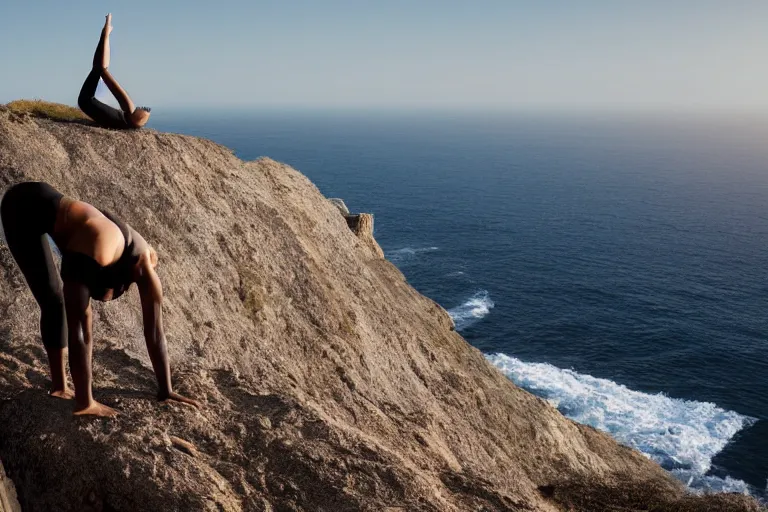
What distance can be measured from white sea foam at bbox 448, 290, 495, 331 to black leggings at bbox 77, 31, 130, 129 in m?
63.6

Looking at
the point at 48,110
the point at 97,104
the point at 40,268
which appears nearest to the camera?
the point at 40,268

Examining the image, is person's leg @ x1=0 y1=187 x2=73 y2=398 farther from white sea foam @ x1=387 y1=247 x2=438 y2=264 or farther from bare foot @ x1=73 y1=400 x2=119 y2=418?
white sea foam @ x1=387 y1=247 x2=438 y2=264

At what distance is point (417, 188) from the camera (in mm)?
179250

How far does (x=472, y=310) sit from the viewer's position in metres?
82.1

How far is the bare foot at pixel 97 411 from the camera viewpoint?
11148 millimetres

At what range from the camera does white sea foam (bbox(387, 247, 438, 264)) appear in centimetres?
10409

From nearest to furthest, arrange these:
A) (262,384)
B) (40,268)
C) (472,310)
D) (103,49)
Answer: (40,268) < (103,49) < (262,384) < (472,310)

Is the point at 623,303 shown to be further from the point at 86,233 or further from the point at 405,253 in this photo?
the point at 86,233

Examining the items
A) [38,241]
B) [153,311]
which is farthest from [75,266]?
[153,311]

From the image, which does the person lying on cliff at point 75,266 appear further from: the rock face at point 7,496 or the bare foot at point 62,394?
the rock face at point 7,496

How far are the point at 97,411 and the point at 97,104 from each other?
9.25 meters

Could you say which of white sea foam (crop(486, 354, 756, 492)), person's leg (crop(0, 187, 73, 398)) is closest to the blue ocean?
white sea foam (crop(486, 354, 756, 492))

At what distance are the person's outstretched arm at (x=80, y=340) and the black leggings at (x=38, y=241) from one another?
2.00 ft

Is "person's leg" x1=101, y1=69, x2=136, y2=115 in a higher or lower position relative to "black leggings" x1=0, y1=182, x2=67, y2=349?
higher
